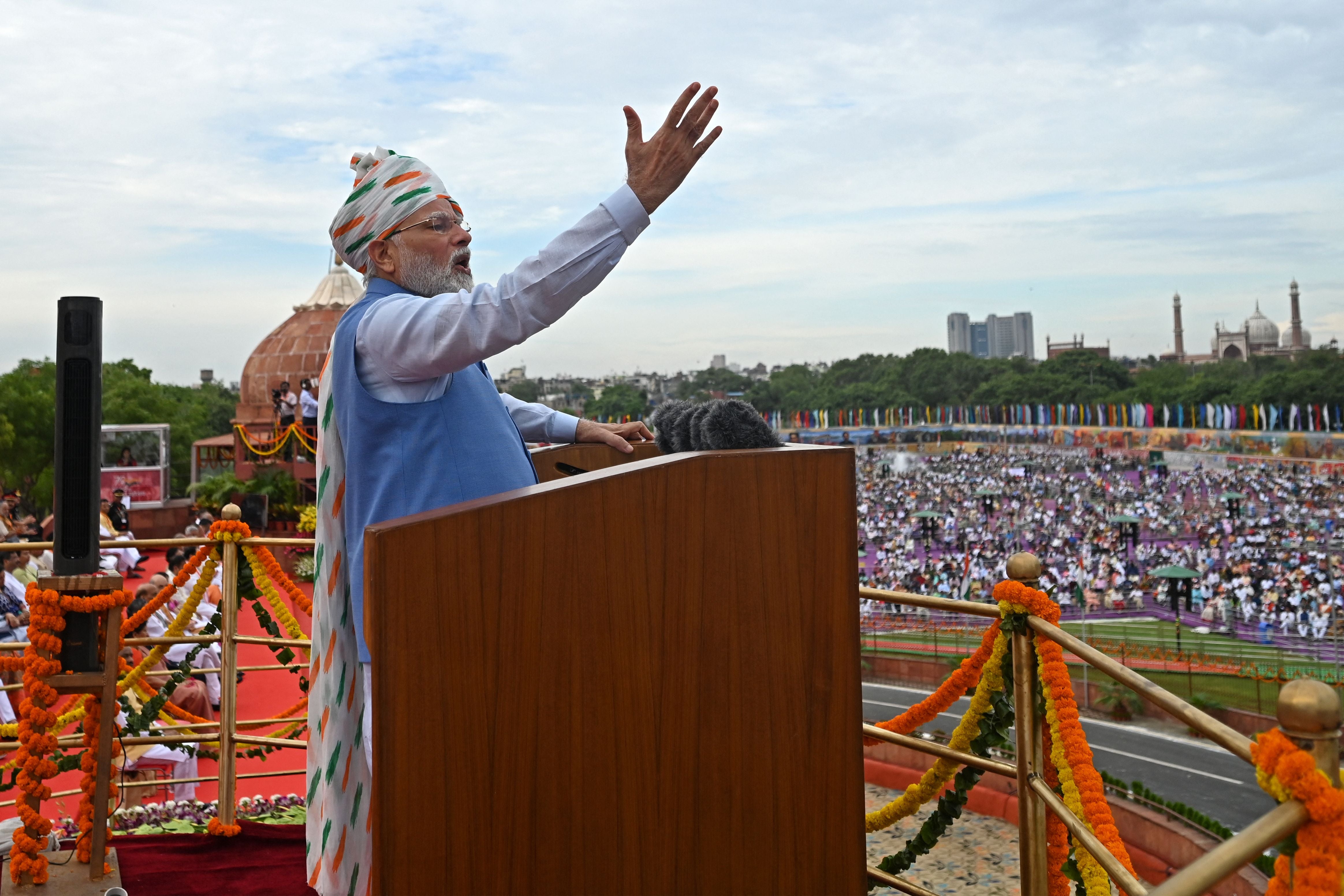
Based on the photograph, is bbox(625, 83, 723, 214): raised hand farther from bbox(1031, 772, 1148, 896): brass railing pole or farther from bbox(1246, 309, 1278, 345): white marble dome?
bbox(1246, 309, 1278, 345): white marble dome

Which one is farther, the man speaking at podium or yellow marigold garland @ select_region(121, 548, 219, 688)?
yellow marigold garland @ select_region(121, 548, 219, 688)

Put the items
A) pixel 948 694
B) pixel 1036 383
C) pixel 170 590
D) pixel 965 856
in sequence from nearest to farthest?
1. pixel 948 694
2. pixel 170 590
3. pixel 965 856
4. pixel 1036 383

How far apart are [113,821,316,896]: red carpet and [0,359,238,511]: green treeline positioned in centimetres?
1955

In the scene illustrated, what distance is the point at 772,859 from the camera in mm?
1479

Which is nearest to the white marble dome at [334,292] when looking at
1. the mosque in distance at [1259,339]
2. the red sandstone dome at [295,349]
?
the red sandstone dome at [295,349]

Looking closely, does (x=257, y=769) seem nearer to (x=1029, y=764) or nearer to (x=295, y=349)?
(x=1029, y=764)

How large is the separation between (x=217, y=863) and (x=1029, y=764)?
2.43 metres

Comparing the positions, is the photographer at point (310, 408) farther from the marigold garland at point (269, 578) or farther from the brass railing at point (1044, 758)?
the brass railing at point (1044, 758)

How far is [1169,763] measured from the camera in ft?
49.0

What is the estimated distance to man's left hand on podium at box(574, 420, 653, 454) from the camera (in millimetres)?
2076

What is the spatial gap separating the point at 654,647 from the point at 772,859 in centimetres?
36

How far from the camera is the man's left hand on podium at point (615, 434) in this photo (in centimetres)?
208

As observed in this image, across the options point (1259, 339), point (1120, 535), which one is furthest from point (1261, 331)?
point (1120, 535)

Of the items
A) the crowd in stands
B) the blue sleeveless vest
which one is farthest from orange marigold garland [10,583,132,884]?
the crowd in stands
